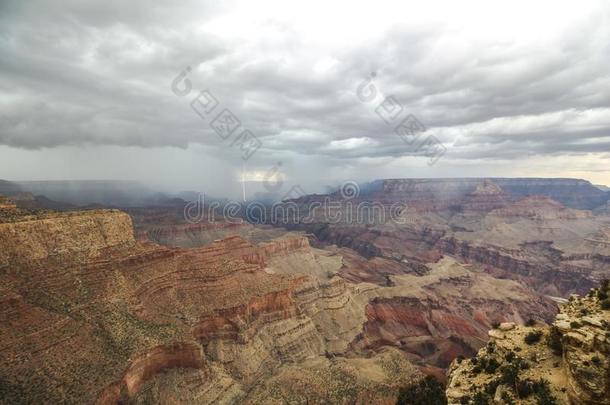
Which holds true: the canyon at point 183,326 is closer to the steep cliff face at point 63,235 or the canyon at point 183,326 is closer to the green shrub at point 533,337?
the steep cliff face at point 63,235

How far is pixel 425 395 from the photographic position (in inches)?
1438

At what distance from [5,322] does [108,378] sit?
1283 centimetres

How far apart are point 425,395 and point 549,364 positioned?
47.8 feet

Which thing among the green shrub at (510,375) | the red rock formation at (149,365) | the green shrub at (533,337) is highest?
the green shrub at (533,337)

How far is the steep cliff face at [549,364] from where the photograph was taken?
20469 millimetres

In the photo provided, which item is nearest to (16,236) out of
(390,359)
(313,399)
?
(313,399)

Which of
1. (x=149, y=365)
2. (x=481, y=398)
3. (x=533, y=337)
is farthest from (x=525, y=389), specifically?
(x=149, y=365)

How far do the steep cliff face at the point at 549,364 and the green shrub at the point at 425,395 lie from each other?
393 cm

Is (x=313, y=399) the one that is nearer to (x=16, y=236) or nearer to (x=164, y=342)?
(x=164, y=342)

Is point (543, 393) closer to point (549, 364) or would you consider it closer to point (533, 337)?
point (549, 364)

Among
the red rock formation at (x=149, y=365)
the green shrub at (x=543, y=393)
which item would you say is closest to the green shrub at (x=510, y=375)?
the green shrub at (x=543, y=393)

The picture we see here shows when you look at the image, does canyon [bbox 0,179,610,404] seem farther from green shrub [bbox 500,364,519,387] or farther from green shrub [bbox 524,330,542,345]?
green shrub [bbox 500,364,519,387]

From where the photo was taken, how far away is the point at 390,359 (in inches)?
2403

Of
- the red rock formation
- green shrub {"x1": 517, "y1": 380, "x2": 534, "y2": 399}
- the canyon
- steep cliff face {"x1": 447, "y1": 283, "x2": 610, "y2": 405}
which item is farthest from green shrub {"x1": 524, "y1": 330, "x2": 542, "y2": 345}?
the red rock formation
